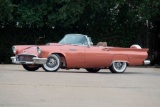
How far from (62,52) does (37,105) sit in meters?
8.50

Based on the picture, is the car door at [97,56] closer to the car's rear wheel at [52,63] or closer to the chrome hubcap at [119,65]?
the chrome hubcap at [119,65]

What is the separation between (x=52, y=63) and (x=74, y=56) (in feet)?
2.58

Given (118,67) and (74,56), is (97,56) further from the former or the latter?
(118,67)

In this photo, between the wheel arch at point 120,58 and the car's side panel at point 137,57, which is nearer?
the wheel arch at point 120,58

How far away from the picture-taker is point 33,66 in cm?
1698

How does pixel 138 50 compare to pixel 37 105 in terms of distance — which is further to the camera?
pixel 138 50

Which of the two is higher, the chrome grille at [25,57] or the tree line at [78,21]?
the tree line at [78,21]

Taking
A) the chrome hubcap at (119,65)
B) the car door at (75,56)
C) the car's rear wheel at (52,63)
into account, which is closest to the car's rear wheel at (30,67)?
the car's rear wheel at (52,63)

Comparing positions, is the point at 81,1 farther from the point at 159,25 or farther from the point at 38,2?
the point at 159,25

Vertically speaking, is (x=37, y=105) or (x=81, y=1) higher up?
(x=81, y=1)

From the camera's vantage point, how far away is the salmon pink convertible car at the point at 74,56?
1602 centimetres

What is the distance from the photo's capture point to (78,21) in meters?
29.0

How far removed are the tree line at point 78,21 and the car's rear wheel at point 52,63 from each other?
11.0m

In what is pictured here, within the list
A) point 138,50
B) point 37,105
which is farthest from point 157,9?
point 37,105
